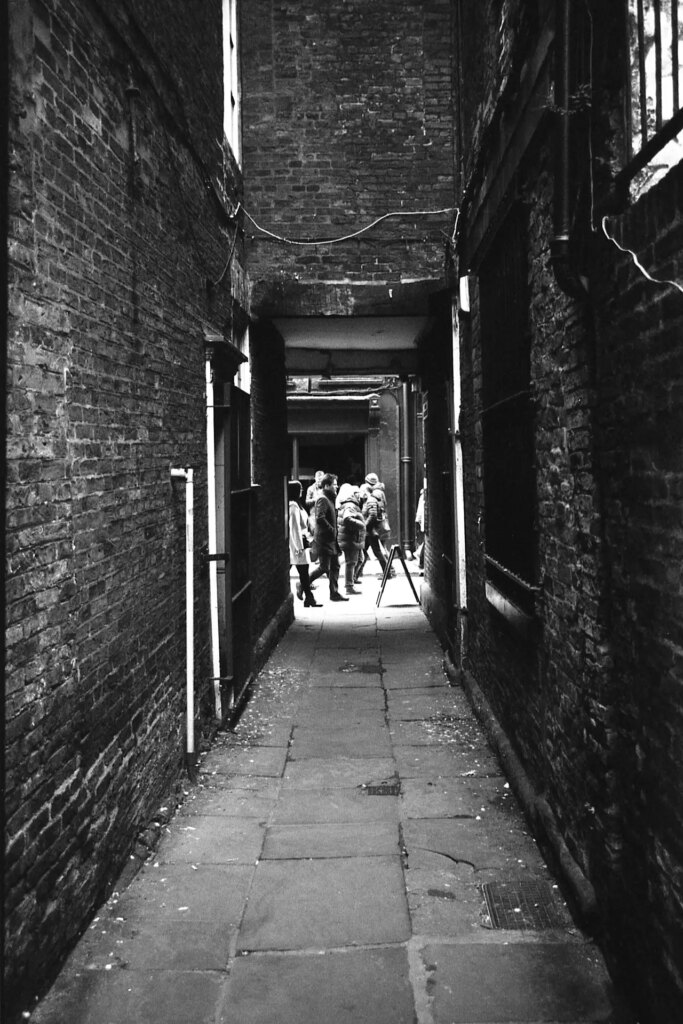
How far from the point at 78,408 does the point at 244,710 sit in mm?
4354

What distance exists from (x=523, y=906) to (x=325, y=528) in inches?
392

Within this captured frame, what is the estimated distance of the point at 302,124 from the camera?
8.90 meters

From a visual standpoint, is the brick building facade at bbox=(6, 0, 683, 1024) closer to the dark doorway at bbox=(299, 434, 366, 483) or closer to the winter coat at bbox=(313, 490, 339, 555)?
the winter coat at bbox=(313, 490, 339, 555)

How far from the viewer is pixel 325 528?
1369 cm

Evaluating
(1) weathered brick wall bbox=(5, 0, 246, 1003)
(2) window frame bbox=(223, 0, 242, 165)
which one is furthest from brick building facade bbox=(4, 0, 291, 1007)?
(2) window frame bbox=(223, 0, 242, 165)

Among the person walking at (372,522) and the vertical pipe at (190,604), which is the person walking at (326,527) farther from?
the vertical pipe at (190,604)

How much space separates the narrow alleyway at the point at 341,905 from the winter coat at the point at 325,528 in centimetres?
691

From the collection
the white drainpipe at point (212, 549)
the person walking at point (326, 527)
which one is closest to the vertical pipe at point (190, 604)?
the white drainpipe at point (212, 549)

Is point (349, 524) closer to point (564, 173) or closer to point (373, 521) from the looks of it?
point (373, 521)

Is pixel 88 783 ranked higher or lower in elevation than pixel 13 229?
lower

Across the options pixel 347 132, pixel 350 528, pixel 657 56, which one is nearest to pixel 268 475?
pixel 347 132

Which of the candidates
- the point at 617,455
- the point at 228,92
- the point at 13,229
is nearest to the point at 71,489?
the point at 13,229

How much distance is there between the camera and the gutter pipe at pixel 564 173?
138 inches

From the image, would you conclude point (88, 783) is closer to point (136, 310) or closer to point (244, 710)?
point (136, 310)
